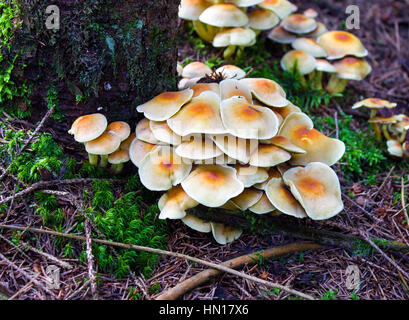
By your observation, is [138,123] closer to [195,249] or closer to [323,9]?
[195,249]

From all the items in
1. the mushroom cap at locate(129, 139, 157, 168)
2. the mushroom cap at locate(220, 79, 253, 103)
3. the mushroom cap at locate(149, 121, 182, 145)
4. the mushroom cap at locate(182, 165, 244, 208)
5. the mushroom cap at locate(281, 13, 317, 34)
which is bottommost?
the mushroom cap at locate(182, 165, 244, 208)

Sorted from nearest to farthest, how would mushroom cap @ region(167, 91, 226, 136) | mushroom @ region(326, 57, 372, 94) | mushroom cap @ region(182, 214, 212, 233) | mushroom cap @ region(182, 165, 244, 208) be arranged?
mushroom cap @ region(182, 165, 244, 208) → mushroom cap @ region(167, 91, 226, 136) → mushroom cap @ region(182, 214, 212, 233) → mushroom @ region(326, 57, 372, 94)

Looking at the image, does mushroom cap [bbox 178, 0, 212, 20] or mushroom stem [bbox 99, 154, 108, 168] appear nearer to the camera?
mushroom stem [bbox 99, 154, 108, 168]

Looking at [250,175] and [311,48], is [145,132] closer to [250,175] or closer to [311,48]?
[250,175]

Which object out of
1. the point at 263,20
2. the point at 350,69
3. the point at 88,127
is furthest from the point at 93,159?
the point at 350,69

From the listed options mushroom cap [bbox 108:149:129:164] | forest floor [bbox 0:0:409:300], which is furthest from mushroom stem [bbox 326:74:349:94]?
mushroom cap [bbox 108:149:129:164]

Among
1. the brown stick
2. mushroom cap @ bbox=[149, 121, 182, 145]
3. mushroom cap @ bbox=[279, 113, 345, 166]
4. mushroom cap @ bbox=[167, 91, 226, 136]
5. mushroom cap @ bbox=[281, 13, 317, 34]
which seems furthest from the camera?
mushroom cap @ bbox=[281, 13, 317, 34]

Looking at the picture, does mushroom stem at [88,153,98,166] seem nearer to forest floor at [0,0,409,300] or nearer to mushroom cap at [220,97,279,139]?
forest floor at [0,0,409,300]
